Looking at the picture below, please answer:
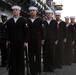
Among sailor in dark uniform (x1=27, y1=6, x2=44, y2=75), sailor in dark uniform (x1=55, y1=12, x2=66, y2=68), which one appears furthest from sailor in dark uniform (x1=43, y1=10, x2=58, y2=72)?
sailor in dark uniform (x1=27, y1=6, x2=44, y2=75)

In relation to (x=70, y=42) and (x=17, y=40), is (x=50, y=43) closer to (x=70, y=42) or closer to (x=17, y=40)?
(x=17, y=40)

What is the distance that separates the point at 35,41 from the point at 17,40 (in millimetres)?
1286

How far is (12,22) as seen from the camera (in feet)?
37.9

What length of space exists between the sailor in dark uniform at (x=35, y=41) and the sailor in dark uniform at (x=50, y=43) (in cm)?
161

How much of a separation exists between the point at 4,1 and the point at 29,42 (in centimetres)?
1365

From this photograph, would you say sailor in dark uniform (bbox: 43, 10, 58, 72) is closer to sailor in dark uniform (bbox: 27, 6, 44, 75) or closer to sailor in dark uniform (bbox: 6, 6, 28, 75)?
sailor in dark uniform (bbox: 27, 6, 44, 75)

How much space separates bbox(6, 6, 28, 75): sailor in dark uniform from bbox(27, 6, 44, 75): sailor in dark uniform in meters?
1.08

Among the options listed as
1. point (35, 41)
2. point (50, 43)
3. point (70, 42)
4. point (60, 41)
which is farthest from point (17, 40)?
point (70, 42)

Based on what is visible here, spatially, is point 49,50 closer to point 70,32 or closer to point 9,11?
point 70,32

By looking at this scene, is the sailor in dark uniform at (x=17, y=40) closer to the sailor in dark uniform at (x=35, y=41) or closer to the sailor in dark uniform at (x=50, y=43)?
the sailor in dark uniform at (x=35, y=41)

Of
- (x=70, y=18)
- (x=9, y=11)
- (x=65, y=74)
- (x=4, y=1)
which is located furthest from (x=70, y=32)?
(x=9, y=11)

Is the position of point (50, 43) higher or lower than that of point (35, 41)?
lower

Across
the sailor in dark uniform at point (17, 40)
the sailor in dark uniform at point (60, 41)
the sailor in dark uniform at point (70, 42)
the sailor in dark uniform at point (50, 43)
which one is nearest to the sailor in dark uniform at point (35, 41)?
the sailor in dark uniform at point (17, 40)

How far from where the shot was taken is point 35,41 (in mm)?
12664
